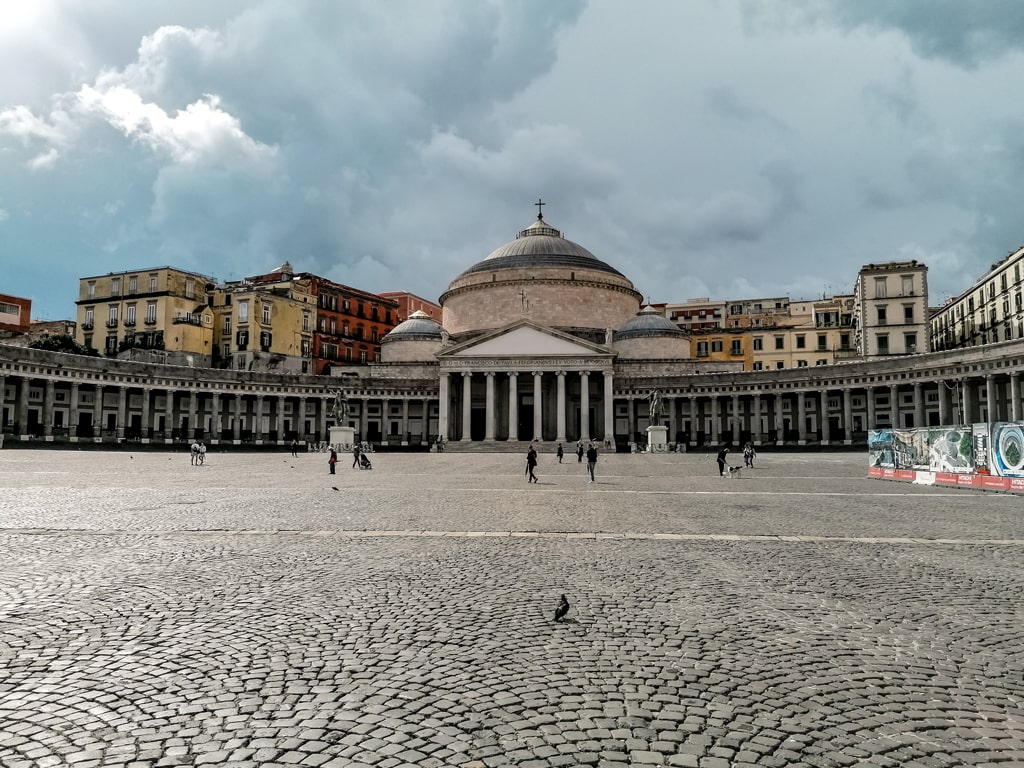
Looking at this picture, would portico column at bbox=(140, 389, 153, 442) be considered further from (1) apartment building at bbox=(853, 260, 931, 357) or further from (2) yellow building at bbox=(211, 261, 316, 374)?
(1) apartment building at bbox=(853, 260, 931, 357)

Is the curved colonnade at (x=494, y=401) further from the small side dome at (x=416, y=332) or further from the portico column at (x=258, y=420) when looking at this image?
the small side dome at (x=416, y=332)

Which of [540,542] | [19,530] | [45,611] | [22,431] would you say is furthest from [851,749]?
[22,431]

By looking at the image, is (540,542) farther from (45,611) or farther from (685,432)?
(685,432)

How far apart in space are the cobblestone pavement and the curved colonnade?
161 feet

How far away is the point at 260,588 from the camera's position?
755 centimetres

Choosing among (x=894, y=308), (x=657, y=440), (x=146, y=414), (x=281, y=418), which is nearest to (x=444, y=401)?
(x=281, y=418)

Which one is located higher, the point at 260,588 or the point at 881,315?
the point at 881,315

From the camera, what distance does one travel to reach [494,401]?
66188 millimetres

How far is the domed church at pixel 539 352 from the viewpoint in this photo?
2562 inches

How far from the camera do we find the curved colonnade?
179 ft

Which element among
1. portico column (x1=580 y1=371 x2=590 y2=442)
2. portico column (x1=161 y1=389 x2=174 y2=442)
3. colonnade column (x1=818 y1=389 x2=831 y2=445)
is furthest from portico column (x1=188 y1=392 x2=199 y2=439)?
colonnade column (x1=818 y1=389 x2=831 y2=445)

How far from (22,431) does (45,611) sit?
55280mm

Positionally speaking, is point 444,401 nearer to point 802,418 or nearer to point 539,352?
point 539,352

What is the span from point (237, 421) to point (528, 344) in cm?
2701
